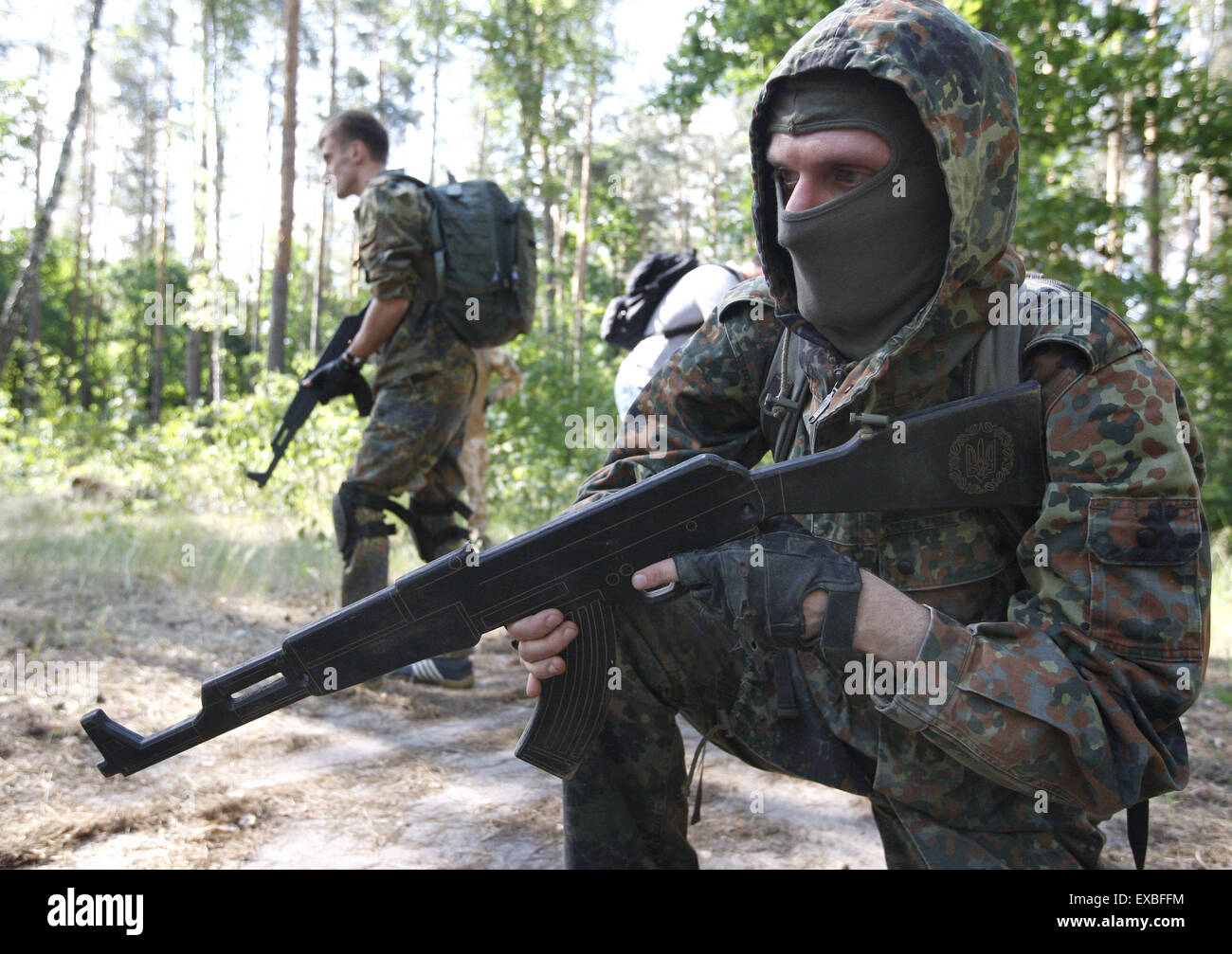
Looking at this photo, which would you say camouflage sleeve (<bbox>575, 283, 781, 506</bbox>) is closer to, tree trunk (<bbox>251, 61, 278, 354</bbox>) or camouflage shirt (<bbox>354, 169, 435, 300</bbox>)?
camouflage shirt (<bbox>354, 169, 435, 300</bbox>)

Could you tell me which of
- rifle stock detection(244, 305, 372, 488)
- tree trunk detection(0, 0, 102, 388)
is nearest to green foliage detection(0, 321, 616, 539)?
tree trunk detection(0, 0, 102, 388)

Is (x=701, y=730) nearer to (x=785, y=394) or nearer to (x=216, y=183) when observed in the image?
(x=785, y=394)

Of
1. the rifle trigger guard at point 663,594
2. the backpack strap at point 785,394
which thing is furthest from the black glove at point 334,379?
the rifle trigger guard at point 663,594

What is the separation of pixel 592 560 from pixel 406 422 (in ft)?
8.01

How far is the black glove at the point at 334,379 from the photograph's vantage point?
418cm

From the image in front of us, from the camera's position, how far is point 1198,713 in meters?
3.90

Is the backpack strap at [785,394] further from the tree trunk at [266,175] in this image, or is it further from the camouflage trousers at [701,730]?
the tree trunk at [266,175]

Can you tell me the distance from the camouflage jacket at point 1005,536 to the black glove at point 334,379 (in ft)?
8.42

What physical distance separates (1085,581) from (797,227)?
0.81 metres

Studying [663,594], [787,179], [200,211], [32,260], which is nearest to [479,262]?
[787,179]

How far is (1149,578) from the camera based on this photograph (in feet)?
4.79

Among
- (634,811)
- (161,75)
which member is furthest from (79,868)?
(161,75)

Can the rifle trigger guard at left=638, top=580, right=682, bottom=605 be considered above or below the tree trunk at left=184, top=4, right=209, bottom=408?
below

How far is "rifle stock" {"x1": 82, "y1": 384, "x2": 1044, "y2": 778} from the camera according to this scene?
5.40 feet
